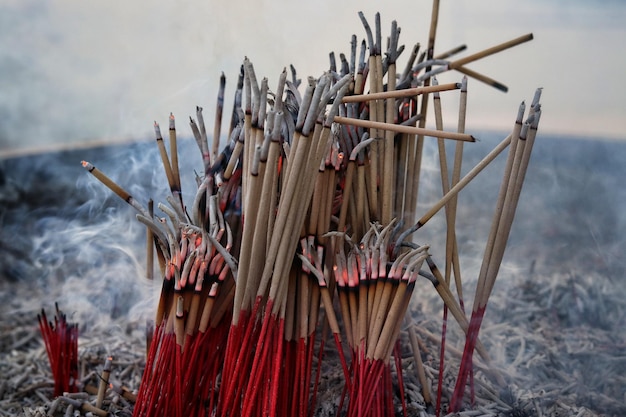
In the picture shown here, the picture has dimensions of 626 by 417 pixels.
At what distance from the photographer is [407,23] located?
2.91 metres

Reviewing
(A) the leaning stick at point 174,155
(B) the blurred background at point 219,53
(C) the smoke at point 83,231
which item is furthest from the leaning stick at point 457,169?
(B) the blurred background at point 219,53

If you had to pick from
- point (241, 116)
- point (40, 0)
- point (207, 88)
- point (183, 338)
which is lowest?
point (183, 338)

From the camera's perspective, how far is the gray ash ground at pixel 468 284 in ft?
6.33

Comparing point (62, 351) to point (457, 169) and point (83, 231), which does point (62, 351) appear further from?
point (457, 169)

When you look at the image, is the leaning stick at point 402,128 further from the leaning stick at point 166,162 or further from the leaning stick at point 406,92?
the leaning stick at point 166,162

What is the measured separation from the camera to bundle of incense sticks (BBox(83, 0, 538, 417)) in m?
1.46

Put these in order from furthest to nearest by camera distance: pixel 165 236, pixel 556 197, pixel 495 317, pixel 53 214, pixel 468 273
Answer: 1. pixel 53 214
2. pixel 556 197
3. pixel 468 273
4. pixel 495 317
5. pixel 165 236

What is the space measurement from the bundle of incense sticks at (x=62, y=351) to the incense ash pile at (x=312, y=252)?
26 centimetres

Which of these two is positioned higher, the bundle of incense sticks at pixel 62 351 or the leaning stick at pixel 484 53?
the leaning stick at pixel 484 53

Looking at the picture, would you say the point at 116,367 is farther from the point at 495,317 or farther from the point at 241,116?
the point at 495,317

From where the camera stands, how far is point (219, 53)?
2.60 meters

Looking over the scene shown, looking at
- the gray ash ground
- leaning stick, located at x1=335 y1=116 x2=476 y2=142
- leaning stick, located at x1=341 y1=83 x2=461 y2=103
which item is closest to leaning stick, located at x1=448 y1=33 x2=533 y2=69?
leaning stick, located at x1=341 y1=83 x2=461 y2=103

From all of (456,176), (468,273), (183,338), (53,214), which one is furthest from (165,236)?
(53,214)

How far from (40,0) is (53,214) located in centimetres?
144
